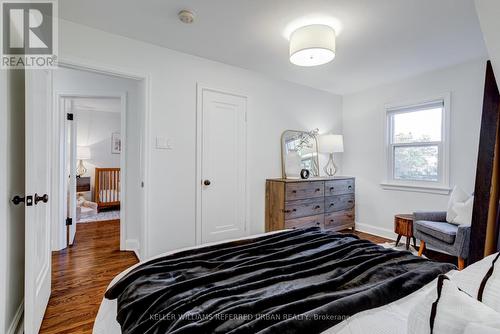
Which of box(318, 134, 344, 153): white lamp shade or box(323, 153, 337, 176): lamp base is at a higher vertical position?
box(318, 134, 344, 153): white lamp shade

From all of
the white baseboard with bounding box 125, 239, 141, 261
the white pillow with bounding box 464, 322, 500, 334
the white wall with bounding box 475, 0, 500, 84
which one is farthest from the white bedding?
the white baseboard with bounding box 125, 239, 141, 261

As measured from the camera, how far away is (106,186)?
5738 mm

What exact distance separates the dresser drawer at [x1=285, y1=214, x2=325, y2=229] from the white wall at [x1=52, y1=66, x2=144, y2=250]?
198 cm

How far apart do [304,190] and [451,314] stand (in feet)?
9.31

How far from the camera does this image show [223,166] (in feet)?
10.1

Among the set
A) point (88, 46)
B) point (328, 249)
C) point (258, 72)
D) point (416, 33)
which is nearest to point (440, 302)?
point (328, 249)

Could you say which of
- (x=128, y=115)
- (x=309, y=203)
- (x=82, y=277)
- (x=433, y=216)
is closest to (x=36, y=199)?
(x=82, y=277)

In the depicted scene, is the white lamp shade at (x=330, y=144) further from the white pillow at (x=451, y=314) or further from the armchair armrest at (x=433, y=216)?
the white pillow at (x=451, y=314)

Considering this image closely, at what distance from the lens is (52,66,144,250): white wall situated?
3.19 meters

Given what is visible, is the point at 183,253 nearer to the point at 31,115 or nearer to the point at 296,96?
the point at 31,115

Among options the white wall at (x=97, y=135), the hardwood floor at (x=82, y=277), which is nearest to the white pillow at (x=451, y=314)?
the hardwood floor at (x=82, y=277)

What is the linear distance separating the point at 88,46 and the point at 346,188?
3724 millimetres

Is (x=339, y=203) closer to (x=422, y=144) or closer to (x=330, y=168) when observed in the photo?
(x=330, y=168)

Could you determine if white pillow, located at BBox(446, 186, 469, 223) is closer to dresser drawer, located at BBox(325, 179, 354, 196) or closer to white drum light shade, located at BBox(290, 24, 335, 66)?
dresser drawer, located at BBox(325, 179, 354, 196)
